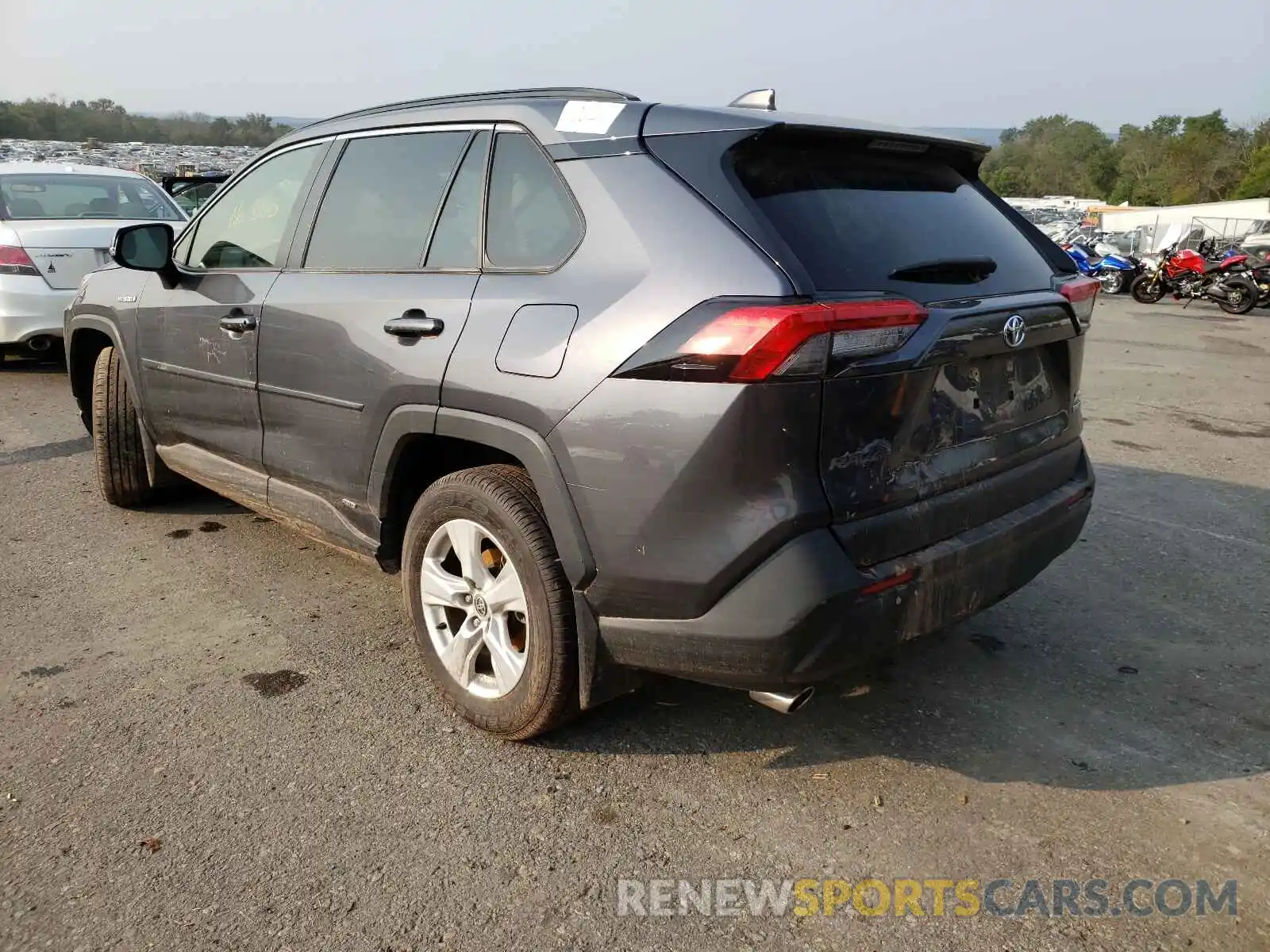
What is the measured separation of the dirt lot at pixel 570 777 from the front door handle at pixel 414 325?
45.8 inches

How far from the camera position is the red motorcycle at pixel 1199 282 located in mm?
17219

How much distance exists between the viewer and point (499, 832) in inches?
99.8

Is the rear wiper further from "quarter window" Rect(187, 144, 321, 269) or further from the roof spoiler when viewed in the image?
"quarter window" Rect(187, 144, 321, 269)

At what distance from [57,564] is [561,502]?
2.93m

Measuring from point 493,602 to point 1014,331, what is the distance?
1.61 metres

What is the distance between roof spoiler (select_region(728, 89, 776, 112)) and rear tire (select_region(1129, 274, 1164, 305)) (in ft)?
62.4

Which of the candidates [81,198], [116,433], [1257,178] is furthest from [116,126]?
[1257,178]

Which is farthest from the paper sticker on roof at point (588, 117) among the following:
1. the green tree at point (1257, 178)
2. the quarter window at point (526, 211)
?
the green tree at point (1257, 178)

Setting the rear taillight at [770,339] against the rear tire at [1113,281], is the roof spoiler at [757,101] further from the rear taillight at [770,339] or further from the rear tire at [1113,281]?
the rear tire at [1113,281]

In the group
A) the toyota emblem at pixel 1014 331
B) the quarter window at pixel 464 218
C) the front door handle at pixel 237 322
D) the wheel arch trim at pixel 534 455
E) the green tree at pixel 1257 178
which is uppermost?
the green tree at pixel 1257 178

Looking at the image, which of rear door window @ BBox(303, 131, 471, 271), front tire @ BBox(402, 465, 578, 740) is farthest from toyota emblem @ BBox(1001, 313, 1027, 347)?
rear door window @ BBox(303, 131, 471, 271)

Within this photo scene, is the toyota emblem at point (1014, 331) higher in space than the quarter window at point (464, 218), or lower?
lower

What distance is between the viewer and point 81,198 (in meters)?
8.88

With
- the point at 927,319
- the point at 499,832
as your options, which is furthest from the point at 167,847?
the point at 927,319
